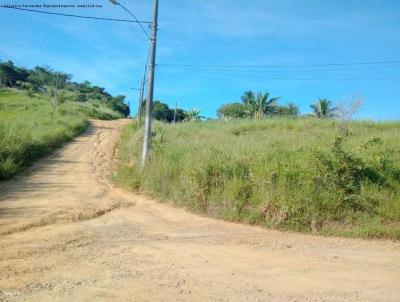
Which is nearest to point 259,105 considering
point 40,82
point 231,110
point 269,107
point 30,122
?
point 269,107

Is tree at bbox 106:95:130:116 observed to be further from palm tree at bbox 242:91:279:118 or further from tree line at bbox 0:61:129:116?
palm tree at bbox 242:91:279:118

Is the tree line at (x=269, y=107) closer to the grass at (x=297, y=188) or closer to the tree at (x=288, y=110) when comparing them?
the tree at (x=288, y=110)

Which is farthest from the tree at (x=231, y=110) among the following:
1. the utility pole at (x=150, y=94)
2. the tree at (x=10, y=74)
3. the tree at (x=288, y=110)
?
the utility pole at (x=150, y=94)

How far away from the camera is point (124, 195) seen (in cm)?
1238

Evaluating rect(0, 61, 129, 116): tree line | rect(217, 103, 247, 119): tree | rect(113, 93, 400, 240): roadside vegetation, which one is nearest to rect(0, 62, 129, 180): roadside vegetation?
rect(0, 61, 129, 116): tree line

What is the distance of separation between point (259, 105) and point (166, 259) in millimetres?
46037

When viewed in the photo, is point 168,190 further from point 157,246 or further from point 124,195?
point 157,246

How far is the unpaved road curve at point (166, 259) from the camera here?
537 cm

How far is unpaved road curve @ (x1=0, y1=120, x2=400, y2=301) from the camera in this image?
5371 mm

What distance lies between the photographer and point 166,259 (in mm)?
6664

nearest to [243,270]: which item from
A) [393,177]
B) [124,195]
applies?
[393,177]

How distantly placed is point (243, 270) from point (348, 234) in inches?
125

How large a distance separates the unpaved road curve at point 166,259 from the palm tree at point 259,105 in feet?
137

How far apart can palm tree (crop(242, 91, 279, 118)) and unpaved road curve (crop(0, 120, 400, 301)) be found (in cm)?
4166
